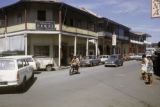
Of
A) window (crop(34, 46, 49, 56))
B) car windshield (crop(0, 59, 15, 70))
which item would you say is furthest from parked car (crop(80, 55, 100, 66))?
car windshield (crop(0, 59, 15, 70))

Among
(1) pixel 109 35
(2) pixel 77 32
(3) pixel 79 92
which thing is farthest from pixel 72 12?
(3) pixel 79 92

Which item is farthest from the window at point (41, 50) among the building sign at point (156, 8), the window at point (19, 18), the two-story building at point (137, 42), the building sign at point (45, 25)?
the two-story building at point (137, 42)

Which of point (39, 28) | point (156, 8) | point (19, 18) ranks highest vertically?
point (19, 18)

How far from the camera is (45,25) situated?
31250mm

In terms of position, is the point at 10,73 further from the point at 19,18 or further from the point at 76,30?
the point at 76,30

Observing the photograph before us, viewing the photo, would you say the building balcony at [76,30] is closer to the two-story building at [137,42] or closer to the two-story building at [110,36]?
the two-story building at [110,36]

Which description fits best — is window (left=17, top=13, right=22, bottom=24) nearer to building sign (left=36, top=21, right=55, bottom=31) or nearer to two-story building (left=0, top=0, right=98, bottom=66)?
two-story building (left=0, top=0, right=98, bottom=66)

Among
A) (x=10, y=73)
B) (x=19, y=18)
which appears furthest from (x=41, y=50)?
(x=10, y=73)

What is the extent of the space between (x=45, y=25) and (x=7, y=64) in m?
18.2

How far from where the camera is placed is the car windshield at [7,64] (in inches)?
522

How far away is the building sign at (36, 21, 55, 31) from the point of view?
31.0 m

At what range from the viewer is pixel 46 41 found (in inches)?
1287

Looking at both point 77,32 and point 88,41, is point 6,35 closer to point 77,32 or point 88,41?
point 77,32

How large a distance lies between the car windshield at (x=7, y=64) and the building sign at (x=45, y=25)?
17.6 m
